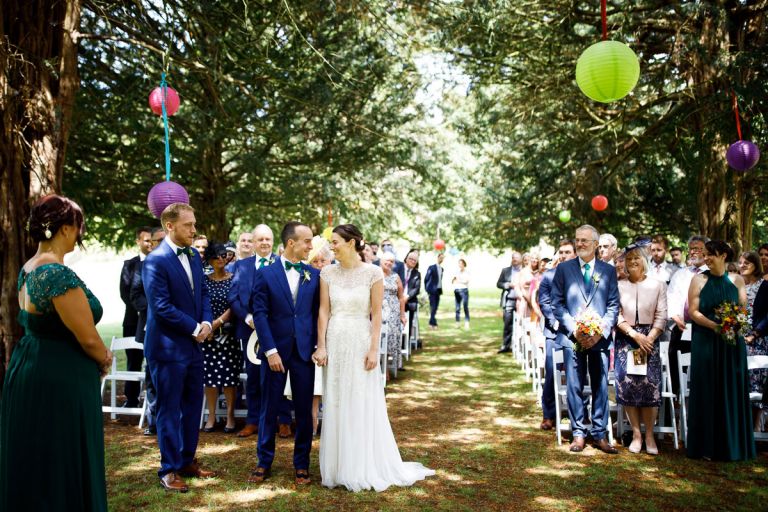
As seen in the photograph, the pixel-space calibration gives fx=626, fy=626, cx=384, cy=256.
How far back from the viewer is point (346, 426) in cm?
514

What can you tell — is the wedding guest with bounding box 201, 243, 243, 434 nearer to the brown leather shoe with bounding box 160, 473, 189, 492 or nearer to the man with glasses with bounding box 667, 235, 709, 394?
the brown leather shoe with bounding box 160, 473, 189, 492

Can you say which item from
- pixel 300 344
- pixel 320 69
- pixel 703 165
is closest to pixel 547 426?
pixel 300 344

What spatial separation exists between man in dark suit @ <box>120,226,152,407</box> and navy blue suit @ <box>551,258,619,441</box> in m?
4.68

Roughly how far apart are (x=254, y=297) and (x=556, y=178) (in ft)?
40.6

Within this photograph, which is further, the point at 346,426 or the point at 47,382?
the point at 346,426

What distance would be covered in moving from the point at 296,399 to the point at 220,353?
7.42ft

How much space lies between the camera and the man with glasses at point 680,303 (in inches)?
308

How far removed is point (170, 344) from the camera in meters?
4.98

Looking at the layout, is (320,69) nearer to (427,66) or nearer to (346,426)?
(427,66)

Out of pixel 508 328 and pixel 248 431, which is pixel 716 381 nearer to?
pixel 248 431

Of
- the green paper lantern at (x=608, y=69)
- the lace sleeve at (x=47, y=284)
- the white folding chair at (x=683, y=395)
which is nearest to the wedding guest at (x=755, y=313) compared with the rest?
the white folding chair at (x=683, y=395)

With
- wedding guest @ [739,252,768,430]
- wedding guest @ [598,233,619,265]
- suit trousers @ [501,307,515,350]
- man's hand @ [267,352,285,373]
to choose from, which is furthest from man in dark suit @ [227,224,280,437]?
suit trousers @ [501,307,515,350]

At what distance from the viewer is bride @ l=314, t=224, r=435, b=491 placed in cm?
515

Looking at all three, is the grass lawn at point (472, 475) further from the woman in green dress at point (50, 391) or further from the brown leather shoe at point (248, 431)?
the woman in green dress at point (50, 391)
